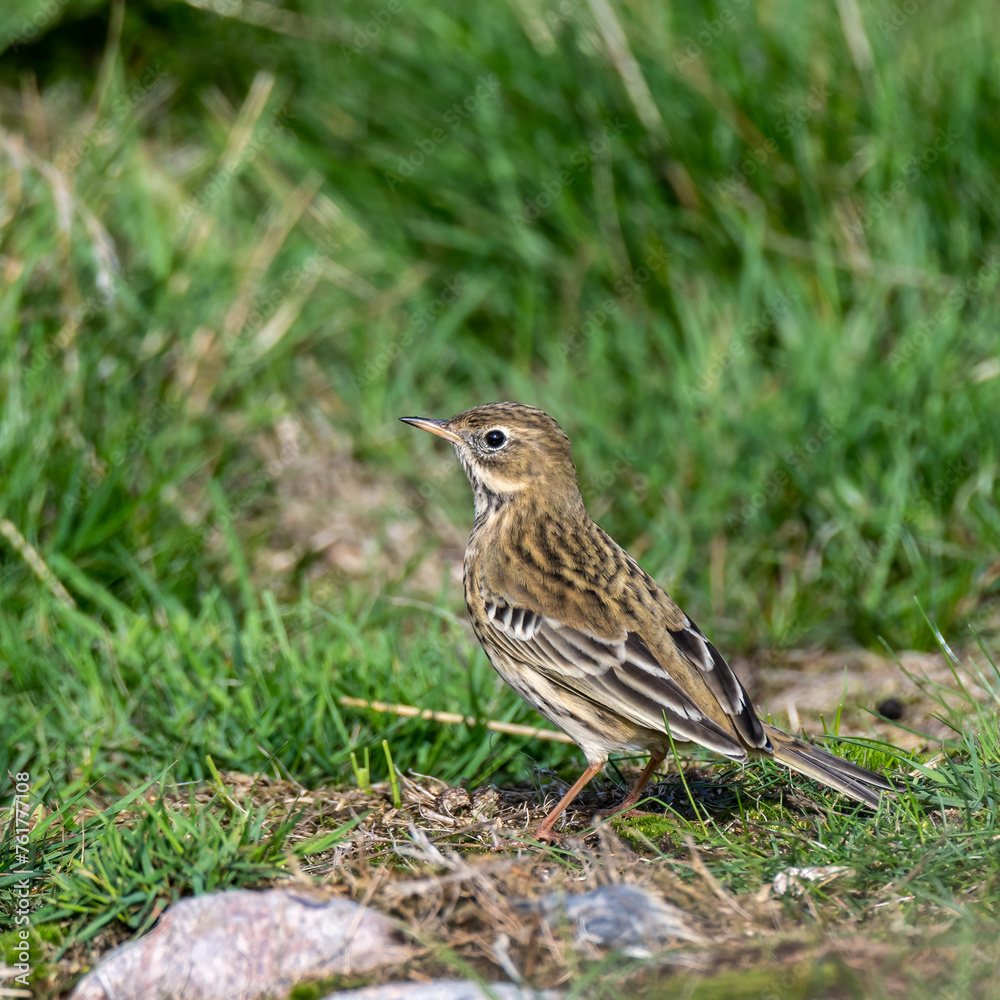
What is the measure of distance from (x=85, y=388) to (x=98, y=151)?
1654 mm

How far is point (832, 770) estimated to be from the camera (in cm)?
403

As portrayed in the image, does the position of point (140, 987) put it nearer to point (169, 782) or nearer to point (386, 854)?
point (386, 854)

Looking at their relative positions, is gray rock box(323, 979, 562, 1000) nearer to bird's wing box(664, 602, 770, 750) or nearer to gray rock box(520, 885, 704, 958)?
gray rock box(520, 885, 704, 958)

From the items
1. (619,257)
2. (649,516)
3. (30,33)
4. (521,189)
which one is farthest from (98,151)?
(649,516)

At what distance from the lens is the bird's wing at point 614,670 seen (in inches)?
163

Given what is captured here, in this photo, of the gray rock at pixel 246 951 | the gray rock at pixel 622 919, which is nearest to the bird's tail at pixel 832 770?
the gray rock at pixel 622 919

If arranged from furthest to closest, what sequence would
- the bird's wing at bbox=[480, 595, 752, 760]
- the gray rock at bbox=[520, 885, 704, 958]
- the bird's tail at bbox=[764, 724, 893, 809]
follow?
the bird's wing at bbox=[480, 595, 752, 760], the bird's tail at bbox=[764, 724, 893, 809], the gray rock at bbox=[520, 885, 704, 958]

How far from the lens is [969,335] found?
23.3 ft

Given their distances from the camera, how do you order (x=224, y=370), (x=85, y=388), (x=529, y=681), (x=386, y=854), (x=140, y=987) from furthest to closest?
(x=224, y=370) < (x=85, y=388) < (x=529, y=681) < (x=386, y=854) < (x=140, y=987)

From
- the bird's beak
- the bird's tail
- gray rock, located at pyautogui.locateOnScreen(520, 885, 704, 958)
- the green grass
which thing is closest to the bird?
the bird's tail

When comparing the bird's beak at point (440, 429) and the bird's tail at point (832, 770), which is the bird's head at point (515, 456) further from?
the bird's tail at point (832, 770)

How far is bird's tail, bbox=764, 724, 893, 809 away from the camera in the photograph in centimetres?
397

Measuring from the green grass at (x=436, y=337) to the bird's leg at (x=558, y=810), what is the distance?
0.65m

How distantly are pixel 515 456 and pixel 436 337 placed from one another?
3.14m
